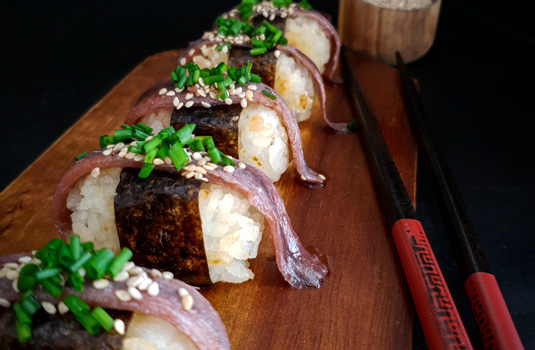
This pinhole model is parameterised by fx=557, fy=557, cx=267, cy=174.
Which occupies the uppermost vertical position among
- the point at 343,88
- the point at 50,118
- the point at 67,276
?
the point at 67,276

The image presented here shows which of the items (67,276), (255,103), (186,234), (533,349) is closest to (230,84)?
(255,103)

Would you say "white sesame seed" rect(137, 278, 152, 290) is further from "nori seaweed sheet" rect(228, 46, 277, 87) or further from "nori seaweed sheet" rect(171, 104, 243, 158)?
"nori seaweed sheet" rect(228, 46, 277, 87)

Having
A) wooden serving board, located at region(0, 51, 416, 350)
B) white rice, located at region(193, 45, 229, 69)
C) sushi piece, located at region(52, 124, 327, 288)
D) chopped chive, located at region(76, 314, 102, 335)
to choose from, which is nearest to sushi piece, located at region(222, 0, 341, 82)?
wooden serving board, located at region(0, 51, 416, 350)

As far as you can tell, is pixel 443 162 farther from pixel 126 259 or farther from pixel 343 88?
pixel 126 259

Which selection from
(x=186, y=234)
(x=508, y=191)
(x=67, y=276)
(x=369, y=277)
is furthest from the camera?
(x=508, y=191)

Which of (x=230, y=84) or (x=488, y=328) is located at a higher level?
(x=230, y=84)

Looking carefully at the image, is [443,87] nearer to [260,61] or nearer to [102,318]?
[260,61]
